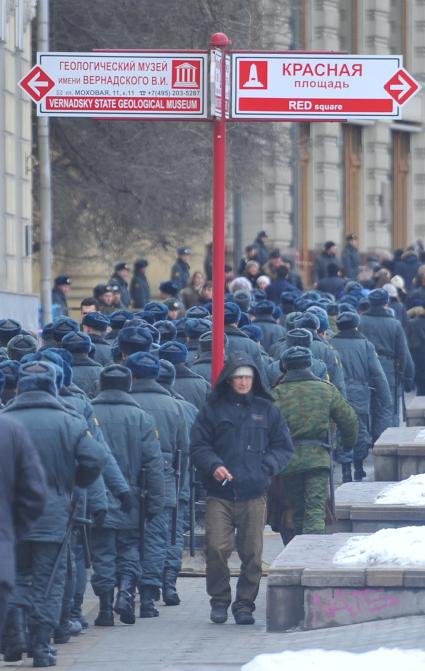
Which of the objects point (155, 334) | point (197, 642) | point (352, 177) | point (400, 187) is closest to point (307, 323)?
point (155, 334)

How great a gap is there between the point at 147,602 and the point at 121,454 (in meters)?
0.93

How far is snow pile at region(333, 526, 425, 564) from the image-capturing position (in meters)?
10.6

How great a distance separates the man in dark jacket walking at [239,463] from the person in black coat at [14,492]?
3841mm

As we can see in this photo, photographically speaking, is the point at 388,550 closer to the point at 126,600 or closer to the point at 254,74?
the point at 126,600

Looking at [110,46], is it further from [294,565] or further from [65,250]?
[294,565]

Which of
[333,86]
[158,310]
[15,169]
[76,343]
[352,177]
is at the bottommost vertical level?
[76,343]

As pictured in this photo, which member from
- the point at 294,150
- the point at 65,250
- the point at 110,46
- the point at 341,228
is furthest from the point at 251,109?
the point at 341,228

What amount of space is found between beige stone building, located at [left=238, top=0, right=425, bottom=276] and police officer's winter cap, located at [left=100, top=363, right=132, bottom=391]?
80.2 feet

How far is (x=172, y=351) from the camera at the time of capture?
45.8 feet

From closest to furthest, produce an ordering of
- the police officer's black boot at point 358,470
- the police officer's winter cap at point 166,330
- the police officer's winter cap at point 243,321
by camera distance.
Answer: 1. the police officer's winter cap at point 166,330
2. the police officer's winter cap at point 243,321
3. the police officer's black boot at point 358,470

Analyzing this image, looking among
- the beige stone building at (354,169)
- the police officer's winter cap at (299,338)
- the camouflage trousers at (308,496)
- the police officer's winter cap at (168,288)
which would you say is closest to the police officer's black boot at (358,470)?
the police officer's winter cap at (168,288)

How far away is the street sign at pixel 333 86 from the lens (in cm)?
1252

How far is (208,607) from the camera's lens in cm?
1266

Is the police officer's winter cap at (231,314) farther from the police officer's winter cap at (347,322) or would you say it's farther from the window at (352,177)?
the window at (352,177)
